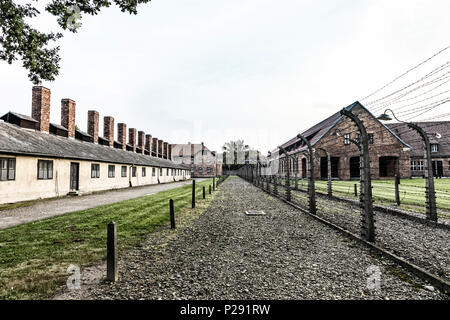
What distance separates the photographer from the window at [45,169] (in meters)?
14.3

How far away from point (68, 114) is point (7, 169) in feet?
33.1

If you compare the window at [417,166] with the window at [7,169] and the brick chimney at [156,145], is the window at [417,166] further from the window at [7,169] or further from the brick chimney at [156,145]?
the window at [7,169]

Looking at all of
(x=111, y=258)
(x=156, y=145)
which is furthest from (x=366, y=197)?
(x=156, y=145)

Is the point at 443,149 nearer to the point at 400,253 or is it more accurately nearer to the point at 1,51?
the point at 400,253

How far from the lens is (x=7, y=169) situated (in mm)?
12203

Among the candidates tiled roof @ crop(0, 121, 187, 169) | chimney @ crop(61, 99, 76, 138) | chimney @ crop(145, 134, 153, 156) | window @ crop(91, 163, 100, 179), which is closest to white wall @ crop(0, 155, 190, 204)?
window @ crop(91, 163, 100, 179)

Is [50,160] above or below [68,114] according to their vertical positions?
below

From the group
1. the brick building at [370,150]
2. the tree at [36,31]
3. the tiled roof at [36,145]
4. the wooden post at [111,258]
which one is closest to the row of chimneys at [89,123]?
the tiled roof at [36,145]

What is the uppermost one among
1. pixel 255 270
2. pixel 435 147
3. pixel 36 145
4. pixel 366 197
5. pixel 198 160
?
pixel 435 147

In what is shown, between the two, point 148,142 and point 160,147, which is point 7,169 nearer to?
point 148,142

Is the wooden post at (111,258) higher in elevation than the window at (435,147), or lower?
lower

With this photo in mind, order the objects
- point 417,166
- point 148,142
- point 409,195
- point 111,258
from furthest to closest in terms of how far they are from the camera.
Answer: point 148,142, point 417,166, point 409,195, point 111,258

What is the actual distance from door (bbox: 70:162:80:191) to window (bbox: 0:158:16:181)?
4.58m
